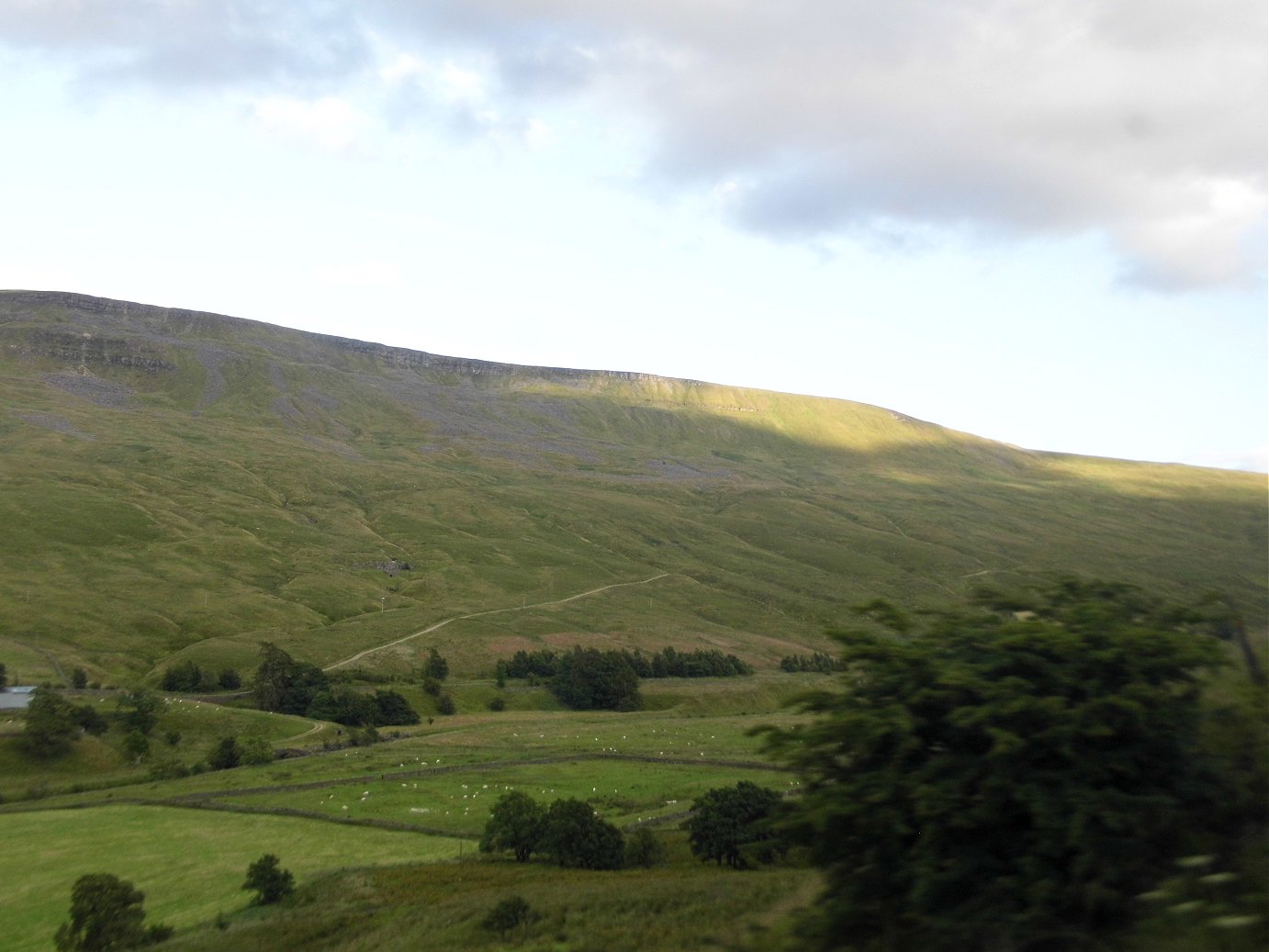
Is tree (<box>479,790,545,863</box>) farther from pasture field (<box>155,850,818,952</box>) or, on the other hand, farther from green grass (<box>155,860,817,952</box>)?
green grass (<box>155,860,817,952</box>)

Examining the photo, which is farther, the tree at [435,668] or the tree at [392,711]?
the tree at [435,668]

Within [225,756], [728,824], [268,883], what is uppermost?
[728,824]

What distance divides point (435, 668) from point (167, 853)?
194 feet

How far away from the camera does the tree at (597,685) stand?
3922 inches

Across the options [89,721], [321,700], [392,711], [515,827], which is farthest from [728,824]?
[321,700]

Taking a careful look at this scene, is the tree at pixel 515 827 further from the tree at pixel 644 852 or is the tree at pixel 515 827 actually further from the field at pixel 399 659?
the tree at pixel 644 852

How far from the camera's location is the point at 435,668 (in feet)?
337

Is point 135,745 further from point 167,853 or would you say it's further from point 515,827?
point 515,827

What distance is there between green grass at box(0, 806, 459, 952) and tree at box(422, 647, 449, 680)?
49038 mm

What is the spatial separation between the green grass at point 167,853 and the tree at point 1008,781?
28.7 metres

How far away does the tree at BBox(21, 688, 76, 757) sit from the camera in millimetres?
65250

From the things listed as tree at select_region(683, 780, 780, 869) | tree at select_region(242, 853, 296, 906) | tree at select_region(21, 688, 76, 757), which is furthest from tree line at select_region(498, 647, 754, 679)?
tree at select_region(242, 853, 296, 906)

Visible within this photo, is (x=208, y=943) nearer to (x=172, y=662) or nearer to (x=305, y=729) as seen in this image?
(x=305, y=729)

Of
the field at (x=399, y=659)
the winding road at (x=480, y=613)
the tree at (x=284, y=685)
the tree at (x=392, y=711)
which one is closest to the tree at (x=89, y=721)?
the field at (x=399, y=659)
